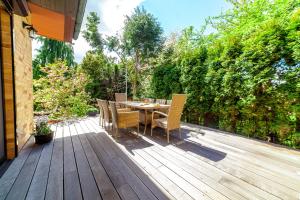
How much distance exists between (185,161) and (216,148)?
934 millimetres

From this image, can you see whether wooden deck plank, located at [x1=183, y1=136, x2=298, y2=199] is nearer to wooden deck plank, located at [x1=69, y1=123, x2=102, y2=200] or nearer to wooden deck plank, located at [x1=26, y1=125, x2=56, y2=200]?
wooden deck plank, located at [x1=69, y1=123, x2=102, y2=200]

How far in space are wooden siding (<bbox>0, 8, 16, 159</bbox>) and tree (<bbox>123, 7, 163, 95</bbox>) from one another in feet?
19.9

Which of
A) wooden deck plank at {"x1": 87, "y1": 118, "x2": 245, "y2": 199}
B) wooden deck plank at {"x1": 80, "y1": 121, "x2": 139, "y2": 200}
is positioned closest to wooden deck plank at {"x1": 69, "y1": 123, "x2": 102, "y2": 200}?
wooden deck plank at {"x1": 80, "y1": 121, "x2": 139, "y2": 200}

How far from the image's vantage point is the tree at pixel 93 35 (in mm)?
10352

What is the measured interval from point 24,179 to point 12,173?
0.32 m

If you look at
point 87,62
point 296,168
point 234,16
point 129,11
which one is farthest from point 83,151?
point 234,16

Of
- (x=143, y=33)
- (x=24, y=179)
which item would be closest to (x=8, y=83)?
(x=24, y=179)

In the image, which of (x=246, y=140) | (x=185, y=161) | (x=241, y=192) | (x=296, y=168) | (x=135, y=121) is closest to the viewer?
(x=241, y=192)

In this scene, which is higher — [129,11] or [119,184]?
[129,11]

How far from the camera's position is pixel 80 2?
2.54m

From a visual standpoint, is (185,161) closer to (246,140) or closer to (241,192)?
(241,192)

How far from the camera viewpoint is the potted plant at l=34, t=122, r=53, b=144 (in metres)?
3.23

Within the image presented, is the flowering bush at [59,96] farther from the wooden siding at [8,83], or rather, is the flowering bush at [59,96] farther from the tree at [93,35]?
the tree at [93,35]

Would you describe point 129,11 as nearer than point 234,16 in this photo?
No
